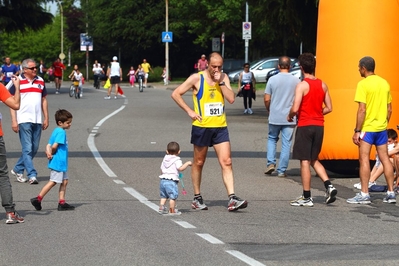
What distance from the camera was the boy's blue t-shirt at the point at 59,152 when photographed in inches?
459

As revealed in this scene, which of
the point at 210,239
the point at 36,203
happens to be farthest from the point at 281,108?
the point at 210,239

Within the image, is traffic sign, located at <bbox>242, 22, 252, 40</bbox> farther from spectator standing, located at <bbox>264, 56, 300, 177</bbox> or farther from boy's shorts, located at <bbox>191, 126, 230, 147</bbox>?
boy's shorts, located at <bbox>191, 126, 230, 147</bbox>

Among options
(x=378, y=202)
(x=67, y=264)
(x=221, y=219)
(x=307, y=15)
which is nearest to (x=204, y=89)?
(x=221, y=219)

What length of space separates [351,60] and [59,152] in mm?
5331

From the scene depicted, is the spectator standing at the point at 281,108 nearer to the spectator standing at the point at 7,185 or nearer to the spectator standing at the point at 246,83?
the spectator standing at the point at 7,185

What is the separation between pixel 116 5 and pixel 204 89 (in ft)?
225

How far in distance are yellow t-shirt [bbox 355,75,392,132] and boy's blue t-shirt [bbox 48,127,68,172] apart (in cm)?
363

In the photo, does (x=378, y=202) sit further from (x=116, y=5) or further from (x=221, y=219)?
(x=116, y=5)

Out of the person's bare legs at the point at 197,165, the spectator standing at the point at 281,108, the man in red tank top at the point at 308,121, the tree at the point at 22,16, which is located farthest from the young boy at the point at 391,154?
the tree at the point at 22,16

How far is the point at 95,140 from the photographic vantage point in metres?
21.5

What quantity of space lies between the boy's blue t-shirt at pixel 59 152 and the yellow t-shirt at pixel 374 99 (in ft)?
11.9

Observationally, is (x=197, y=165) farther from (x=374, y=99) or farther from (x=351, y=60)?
(x=351, y=60)

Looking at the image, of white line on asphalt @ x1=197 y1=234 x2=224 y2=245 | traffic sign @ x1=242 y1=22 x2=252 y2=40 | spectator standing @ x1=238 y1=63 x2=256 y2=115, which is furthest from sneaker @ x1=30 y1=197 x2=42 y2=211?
traffic sign @ x1=242 y1=22 x2=252 y2=40

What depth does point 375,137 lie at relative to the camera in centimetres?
1246
